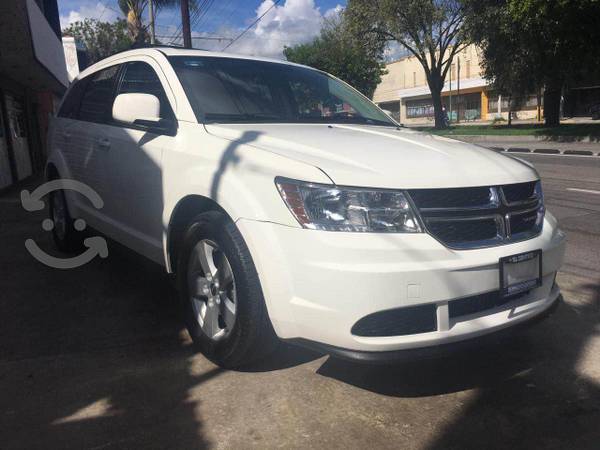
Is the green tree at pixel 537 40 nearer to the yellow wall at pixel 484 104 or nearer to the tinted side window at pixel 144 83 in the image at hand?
the tinted side window at pixel 144 83

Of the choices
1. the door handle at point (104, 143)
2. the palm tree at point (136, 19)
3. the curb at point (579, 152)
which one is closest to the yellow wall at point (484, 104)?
the palm tree at point (136, 19)

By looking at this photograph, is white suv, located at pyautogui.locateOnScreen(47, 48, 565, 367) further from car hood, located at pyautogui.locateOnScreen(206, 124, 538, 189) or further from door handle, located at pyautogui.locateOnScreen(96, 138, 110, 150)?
door handle, located at pyautogui.locateOnScreen(96, 138, 110, 150)

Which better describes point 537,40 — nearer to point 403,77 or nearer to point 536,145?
point 536,145

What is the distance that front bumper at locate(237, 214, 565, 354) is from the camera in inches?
90.0

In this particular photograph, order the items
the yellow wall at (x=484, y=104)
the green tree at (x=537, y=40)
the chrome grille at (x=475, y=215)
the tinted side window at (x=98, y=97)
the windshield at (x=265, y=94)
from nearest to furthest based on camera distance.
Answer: the chrome grille at (x=475, y=215) < the windshield at (x=265, y=94) < the tinted side window at (x=98, y=97) < the green tree at (x=537, y=40) < the yellow wall at (x=484, y=104)

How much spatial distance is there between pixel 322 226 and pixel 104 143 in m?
2.42

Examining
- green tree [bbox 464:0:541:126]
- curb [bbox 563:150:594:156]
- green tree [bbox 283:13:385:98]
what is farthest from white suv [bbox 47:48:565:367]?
green tree [bbox 283:13:385:98]

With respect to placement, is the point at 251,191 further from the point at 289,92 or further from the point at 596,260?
the point at 596,260

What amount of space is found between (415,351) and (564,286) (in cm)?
242

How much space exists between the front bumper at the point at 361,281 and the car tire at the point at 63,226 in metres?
3.36

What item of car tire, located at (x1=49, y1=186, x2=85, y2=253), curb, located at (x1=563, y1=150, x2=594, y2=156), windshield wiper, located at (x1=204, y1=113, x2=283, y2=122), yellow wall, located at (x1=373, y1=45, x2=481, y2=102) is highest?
yellow wall, located at (x1=373, y1=45, x2=481, y2=102)

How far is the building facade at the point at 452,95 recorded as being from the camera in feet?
182

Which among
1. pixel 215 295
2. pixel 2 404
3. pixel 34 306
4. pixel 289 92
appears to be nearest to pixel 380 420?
pixel 215 295

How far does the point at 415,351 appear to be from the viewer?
2.36 metres
